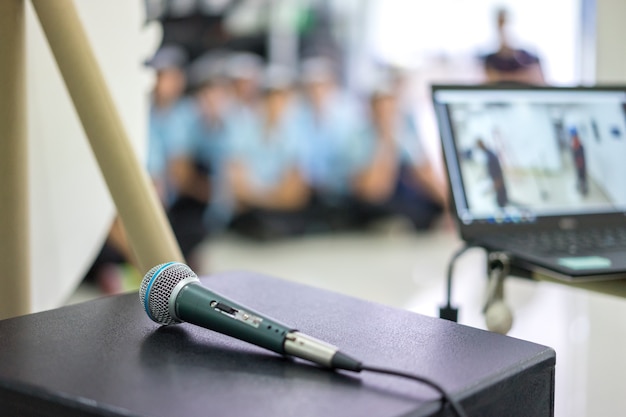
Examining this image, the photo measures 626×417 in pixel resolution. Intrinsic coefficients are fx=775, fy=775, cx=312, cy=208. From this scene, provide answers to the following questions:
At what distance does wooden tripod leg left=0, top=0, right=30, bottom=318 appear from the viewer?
2.20 ft

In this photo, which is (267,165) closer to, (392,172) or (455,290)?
(392,172)

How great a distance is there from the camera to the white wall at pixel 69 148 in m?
0.79

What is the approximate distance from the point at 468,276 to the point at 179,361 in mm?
2065

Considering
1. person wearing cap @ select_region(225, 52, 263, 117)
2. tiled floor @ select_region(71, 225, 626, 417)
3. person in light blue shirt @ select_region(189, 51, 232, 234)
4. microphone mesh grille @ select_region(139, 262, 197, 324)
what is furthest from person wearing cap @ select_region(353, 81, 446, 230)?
Answer: microphone mesh grille @ select_region(139, 262, 197, 324)

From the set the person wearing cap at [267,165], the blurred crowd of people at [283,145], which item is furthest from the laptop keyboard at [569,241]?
the person wearing cap at [267,165]

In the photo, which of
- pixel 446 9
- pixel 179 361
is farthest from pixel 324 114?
pixel 179 361

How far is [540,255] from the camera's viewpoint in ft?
2.74

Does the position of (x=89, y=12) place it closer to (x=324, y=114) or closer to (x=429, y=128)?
(x=324, y=114)

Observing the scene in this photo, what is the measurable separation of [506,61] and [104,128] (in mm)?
3207

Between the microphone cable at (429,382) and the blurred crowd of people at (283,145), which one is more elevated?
the microphone cable at (429,382)

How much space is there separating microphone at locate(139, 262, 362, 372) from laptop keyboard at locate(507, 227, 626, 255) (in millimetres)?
474

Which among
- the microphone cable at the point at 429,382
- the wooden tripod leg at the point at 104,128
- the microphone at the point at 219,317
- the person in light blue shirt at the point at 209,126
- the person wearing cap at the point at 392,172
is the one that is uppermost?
the wooden tripod leg at the point at 104,128

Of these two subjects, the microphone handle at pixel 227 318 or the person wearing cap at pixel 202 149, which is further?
the person wearing cap at pixel 202 149

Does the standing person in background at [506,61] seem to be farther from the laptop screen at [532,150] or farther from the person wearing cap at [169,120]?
the laptop screen at [532,150]
